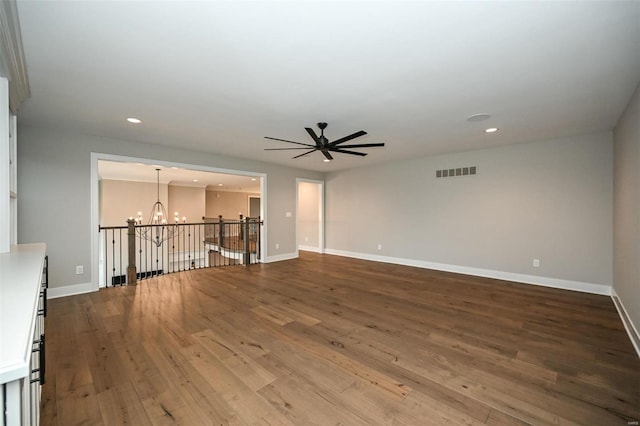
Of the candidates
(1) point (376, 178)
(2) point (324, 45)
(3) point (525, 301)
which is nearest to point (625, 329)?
(3) point (525, 301)

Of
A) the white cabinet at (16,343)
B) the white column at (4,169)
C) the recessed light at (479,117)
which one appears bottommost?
the white cabinet at (16,343)

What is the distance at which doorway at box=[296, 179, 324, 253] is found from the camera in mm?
8305

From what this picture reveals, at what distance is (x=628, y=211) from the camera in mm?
3104

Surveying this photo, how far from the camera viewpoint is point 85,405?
1.81 m

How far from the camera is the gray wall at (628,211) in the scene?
2.67 metres

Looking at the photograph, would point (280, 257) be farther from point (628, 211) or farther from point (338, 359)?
point (628, 211)

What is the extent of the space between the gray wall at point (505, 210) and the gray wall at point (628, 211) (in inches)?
13.4

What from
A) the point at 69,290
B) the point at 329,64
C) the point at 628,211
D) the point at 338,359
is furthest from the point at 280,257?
the point at 628,211

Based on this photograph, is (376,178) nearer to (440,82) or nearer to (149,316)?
(440,82)

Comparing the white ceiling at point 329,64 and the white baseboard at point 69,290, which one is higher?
the white ceiling at point 329,64

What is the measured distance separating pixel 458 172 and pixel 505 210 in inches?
44.9

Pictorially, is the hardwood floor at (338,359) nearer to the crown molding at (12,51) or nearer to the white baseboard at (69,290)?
the white baseboard at (69,290)

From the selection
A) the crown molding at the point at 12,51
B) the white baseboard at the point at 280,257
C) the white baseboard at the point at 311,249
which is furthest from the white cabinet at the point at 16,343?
the white baseboard at the point at 311,249

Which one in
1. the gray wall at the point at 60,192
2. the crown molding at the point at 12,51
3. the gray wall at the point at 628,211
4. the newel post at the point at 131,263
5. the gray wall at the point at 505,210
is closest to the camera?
the crown molding at the point at 12,51
